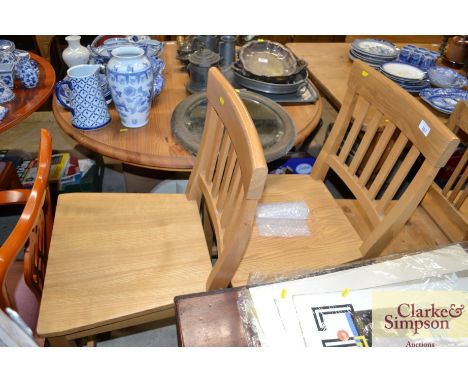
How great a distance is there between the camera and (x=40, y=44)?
225 centimetres

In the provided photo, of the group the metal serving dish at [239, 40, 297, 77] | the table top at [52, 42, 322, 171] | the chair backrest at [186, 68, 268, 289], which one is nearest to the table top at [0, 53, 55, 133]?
the table top at [52, 42, 322, 171]

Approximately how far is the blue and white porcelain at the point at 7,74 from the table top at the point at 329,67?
1.30 meters

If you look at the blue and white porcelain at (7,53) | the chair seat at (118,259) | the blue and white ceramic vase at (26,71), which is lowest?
the chair seat at (118,259)

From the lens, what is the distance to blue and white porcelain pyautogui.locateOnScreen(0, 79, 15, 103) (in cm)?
126

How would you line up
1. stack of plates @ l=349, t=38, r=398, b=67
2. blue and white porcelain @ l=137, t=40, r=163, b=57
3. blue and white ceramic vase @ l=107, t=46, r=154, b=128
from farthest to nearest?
1. stack of plates @ l=349, t=38, r=398, b=67
2. blue and white porcelain @ l=137, t=40, r=163, b=57
3. blue and white ceramic vase @ l=107, t=46, r=154, b=128

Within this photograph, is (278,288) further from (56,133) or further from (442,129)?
(56,133)

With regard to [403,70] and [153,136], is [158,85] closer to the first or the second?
[153,136]

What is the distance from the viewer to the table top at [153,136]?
1037 millimetres

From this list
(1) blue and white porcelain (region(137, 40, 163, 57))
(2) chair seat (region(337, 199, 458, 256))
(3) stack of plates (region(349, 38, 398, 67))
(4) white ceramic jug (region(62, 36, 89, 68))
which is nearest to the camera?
(2) chair seat (region(337, 199, 458, 256))

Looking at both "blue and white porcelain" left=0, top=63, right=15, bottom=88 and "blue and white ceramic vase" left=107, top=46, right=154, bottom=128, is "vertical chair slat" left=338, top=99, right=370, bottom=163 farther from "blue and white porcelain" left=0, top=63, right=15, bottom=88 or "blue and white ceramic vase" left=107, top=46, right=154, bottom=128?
"blue and white porcelain" left=0, top=63, right=15, bottom=88

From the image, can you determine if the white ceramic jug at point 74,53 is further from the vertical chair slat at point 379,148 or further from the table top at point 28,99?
the vertical chair slat at point 379,148

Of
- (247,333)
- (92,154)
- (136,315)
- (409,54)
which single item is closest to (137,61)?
(136,315)

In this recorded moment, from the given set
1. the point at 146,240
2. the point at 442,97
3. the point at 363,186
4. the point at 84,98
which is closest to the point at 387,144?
the point at 363,186

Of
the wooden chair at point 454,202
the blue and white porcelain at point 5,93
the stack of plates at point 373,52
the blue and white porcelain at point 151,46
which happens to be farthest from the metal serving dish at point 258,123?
the stack of plates at point 373,52
